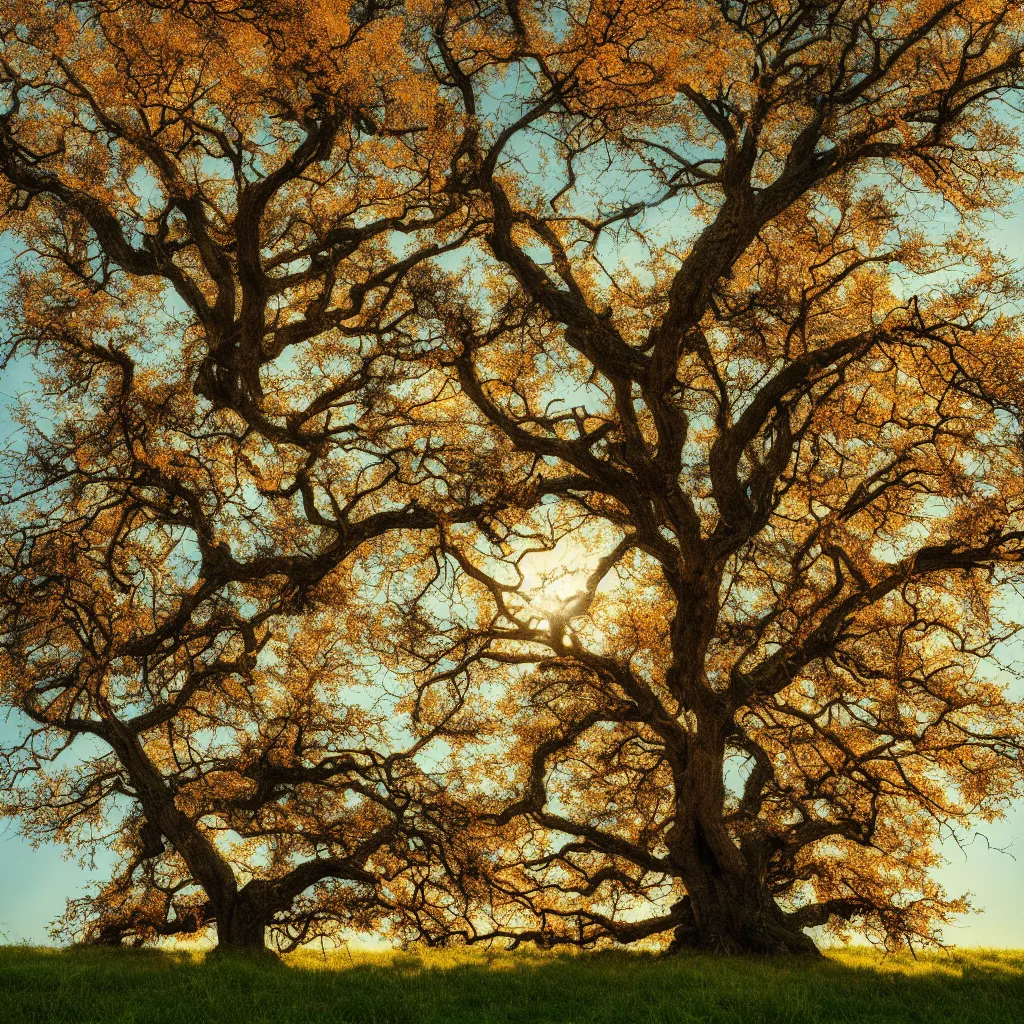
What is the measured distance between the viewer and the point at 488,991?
895 centimetres

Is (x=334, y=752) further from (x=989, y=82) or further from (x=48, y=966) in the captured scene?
(x=989, y=82)

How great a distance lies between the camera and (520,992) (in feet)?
29.5

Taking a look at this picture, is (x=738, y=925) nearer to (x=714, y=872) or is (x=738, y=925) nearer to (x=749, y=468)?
(x=714, y=872)

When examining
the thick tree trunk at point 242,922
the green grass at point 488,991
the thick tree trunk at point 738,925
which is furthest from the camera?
the thick tree trunk at point 242,922

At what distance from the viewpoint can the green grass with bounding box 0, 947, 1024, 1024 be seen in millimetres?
7875

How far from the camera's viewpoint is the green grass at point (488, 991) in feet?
25.8

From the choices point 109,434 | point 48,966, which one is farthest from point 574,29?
point 48,966

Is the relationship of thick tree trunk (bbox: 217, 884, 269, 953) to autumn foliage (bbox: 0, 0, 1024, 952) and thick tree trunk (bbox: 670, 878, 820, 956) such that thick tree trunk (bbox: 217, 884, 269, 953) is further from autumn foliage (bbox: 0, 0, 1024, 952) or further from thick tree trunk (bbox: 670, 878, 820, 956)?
thick tree trunk (bbox: 670, 878, 820, 956)

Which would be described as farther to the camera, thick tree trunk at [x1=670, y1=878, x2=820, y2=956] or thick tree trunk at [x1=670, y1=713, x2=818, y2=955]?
thick tree trunk at [x1=670, y1=713, x2=818, y2=955]

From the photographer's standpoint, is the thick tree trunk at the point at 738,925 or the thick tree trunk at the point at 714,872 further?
the thick tree trunk at the point at 714,872

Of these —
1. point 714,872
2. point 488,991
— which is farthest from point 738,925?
point 488,991

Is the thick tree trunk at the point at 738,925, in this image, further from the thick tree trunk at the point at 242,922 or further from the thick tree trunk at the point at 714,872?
the thick tree trunk at the point at 242,922

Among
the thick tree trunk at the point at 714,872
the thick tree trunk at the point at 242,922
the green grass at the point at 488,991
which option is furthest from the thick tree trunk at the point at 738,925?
the thick tree trunk at the point at 242,922

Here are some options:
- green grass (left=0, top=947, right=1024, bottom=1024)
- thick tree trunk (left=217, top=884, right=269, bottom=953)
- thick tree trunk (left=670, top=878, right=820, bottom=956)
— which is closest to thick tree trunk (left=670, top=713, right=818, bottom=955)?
thick tree trunk (left=670, top=878, right=820, bottom=956)
